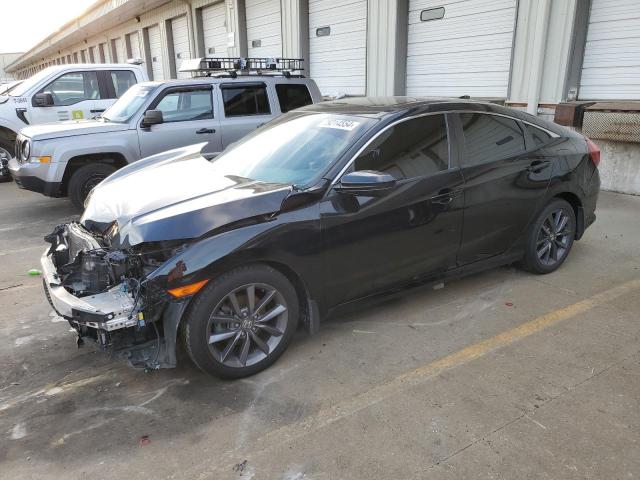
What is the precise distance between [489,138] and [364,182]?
4.94ft

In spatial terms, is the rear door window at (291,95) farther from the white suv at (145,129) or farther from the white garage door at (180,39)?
the white garage door at (180,39)

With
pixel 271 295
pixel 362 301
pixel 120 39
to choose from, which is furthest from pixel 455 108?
pixel 120 39

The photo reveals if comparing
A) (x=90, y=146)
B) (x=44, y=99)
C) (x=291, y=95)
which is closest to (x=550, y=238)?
(x=291, y=95)

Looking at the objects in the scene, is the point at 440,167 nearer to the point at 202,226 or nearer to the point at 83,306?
the point at 202,226

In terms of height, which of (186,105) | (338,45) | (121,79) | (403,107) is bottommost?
(186,105)

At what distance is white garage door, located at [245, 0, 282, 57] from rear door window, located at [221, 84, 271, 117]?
8.25 metres

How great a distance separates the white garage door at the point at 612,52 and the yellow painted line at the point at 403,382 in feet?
15.9

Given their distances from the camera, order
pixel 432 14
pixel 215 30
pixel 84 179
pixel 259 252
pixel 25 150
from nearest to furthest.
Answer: pixel 259 252, pixel 25 150, pixel 84 179, pixel 432 14, pixel 215 30

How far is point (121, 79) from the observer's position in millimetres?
9852

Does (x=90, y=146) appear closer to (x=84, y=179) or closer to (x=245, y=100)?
(x=84, y=179)

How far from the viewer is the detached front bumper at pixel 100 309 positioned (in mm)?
2723

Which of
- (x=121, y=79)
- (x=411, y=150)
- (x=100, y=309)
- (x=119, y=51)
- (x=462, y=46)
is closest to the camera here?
(x=100, y=309)

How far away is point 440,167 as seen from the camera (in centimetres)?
374

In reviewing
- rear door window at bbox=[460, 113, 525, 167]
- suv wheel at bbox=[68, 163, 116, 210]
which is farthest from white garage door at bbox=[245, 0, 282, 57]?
rear door window at bbox=[460, 113, 525, 167]
